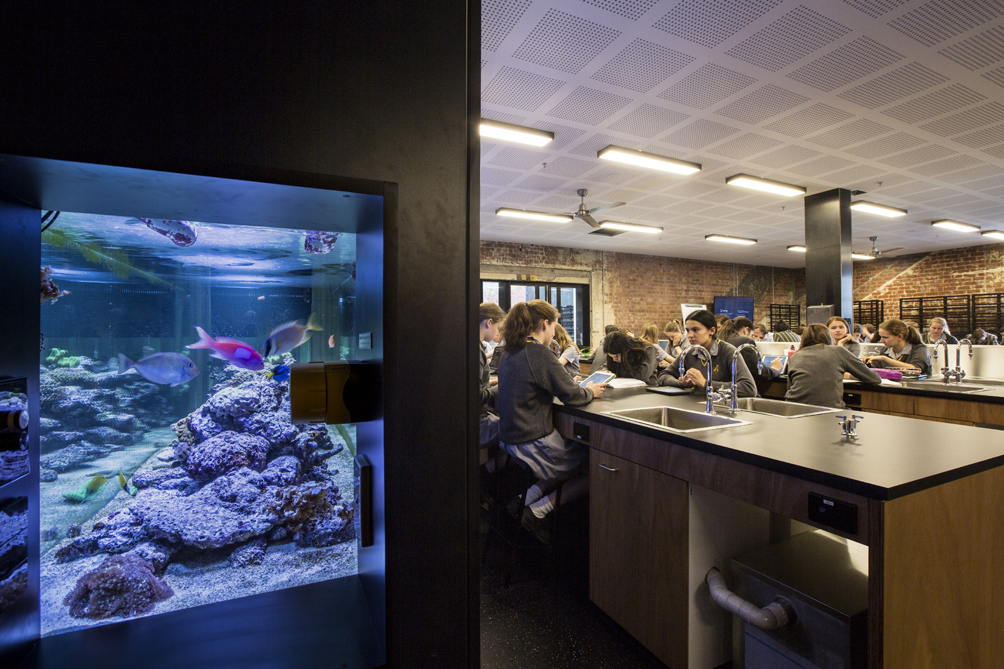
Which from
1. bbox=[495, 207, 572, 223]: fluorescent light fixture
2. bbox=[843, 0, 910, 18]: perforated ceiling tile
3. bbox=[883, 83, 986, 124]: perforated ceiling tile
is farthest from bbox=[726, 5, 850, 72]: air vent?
bbox=[495, 207, 572, 223]: fluorescent light fixture

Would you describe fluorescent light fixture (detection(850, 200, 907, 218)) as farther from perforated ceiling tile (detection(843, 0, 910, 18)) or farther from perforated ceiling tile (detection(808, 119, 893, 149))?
perforated ceiling tile (detection(843, 0, 910, 18))

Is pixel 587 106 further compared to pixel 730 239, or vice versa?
pixel 730 239

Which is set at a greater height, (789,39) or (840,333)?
(789,39)

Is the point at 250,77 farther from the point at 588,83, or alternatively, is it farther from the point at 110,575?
the point at 588,83

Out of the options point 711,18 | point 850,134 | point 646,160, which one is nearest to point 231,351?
point 711,18

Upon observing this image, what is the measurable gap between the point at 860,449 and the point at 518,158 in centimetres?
384

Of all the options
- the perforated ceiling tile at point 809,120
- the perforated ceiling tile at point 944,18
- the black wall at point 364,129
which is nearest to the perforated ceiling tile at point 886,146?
the perforated ceiling tile at point 809,120

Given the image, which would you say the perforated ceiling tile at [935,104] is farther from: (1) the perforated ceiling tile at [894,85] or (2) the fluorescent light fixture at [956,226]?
(2) the fluorescent light fixture at [956,226]

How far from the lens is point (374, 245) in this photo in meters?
0.88

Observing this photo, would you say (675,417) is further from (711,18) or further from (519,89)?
(519,89)

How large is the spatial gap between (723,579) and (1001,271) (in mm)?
11565

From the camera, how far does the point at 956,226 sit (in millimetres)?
7238

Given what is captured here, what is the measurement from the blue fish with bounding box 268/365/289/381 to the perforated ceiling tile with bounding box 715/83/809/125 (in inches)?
143

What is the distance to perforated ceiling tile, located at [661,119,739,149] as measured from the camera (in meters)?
3.78
